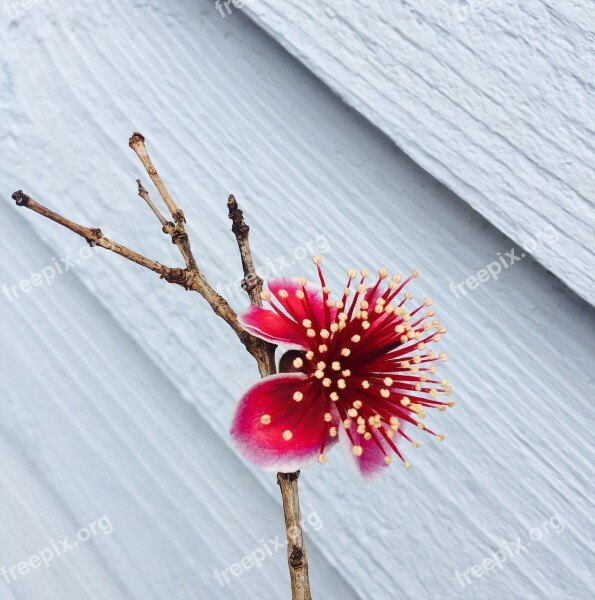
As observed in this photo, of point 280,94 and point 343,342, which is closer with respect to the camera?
point 343,342

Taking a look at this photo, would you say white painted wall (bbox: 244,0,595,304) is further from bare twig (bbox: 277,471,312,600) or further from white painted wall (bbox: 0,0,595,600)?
bare twig (bbox: 277,471,312,600)

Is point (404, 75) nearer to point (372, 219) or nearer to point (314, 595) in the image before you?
point (372, 219)

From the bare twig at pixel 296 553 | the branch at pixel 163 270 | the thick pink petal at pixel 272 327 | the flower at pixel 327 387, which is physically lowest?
the bare twig at pixel 296 553

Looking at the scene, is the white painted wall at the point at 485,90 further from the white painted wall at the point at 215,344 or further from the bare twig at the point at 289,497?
the bare twig at the point at 289,497

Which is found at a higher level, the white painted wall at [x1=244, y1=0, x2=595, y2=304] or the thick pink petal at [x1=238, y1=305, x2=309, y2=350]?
the white painted wall at [x1=244, y1=0, x2=595, y2=304]

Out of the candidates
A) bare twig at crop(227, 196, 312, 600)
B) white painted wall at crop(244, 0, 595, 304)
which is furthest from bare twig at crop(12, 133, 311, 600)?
white painted wall at crop(244, 0, 595, 304)

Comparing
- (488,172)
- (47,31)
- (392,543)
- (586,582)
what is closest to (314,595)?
(392,543)

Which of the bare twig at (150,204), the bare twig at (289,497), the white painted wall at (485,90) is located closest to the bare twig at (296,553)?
the bare twig at (289,497)
